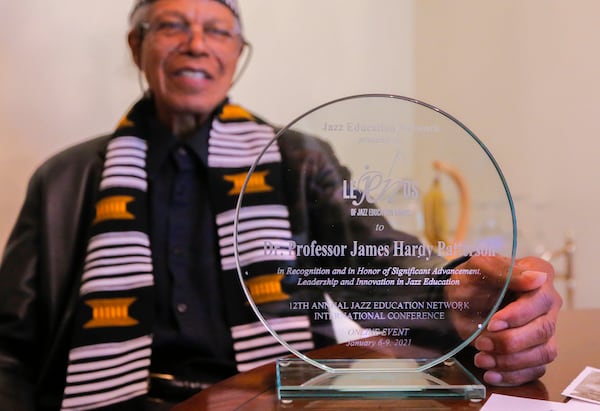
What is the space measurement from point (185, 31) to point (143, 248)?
53 centimetres

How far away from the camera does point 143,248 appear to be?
1406 millimetres

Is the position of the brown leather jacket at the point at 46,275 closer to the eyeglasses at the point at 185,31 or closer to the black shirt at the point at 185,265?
the black shirt at the point at 185,265

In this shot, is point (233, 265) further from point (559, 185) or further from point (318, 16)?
point (559, 185)

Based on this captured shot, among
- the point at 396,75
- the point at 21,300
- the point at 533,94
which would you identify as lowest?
the point at 21,300

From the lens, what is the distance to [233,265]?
1387 mm

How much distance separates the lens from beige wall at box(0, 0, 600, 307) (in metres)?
Answer: 1.86

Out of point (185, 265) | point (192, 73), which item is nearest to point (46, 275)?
point (185, 265)

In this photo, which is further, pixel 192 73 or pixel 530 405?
pixel 192 73

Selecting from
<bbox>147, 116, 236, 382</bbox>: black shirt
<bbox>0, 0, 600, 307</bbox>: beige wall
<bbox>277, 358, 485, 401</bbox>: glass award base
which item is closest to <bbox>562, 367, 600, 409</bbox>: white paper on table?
<bbox>277, 358, 485, 401</bbox>: glass award base

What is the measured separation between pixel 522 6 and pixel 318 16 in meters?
0.86

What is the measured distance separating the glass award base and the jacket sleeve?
726 millimetres

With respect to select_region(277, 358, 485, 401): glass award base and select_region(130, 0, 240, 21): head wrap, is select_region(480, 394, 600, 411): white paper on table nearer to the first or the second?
select_region(277, 358, 485, 401): glass award base

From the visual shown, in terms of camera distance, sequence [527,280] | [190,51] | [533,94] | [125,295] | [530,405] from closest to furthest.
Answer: [530,405]
[527,280]
[125,295]
[190,51]
[533,94]

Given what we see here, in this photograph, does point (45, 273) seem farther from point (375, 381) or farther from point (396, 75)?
point (396, 75)
